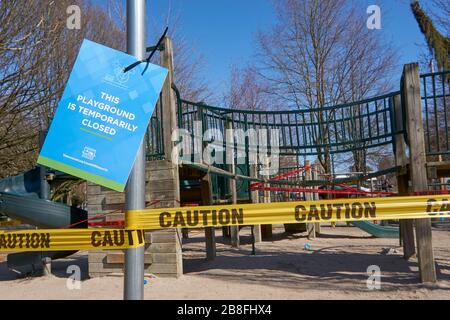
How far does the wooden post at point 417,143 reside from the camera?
18.3ft

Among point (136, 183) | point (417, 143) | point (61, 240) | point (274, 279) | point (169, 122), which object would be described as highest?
point (169, 122)

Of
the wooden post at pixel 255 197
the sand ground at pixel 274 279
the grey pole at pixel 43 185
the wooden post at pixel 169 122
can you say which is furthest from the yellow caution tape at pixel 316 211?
the wooden post at pixel 255 197

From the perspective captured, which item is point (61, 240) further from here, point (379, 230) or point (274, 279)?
point (379, 230)

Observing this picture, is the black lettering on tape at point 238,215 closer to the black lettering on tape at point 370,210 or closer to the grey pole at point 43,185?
the black lettering on tape at point 370,210

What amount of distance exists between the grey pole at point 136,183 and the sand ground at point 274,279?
3.54 m

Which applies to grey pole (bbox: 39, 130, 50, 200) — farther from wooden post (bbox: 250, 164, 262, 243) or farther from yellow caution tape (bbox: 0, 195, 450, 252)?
wooden post (bbox: 250, 164, 262, 243)

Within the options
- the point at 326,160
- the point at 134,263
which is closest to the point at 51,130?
the point at 134,263

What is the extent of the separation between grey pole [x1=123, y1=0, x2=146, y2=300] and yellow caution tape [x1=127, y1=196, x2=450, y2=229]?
1404 millimetres

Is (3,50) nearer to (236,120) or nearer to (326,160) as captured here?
(236,120)

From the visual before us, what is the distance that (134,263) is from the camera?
6.41 ft

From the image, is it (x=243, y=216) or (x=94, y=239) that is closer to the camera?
(x=94, y=239)

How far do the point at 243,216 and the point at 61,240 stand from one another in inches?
62.9

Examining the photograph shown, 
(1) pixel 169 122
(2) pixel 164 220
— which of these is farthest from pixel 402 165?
(2) pixel 164 220

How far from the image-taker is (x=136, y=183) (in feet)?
6.47
